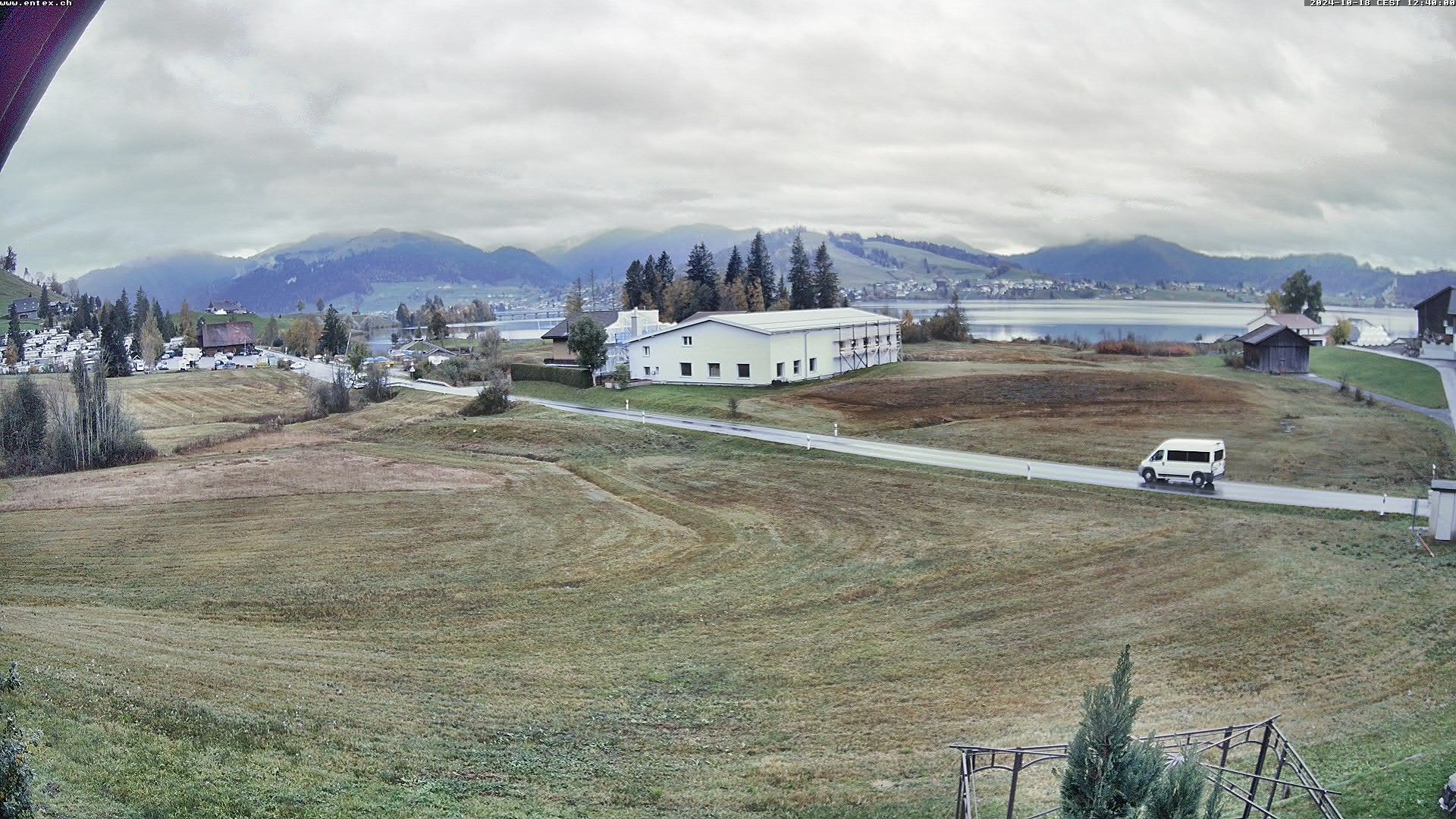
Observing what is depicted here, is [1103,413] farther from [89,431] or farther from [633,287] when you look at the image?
[633,287]

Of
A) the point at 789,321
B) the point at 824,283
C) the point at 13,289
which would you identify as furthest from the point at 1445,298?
the point at 13,289

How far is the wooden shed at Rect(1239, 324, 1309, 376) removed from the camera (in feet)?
175

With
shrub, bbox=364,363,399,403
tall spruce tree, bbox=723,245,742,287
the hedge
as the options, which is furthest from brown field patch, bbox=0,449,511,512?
tall spruce tree, bbox=723,245,742,287

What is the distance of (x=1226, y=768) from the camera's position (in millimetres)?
8547

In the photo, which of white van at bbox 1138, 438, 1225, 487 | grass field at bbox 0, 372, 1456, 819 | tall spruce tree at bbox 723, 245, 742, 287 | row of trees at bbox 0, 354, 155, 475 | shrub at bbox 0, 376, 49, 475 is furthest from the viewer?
tall spruce tree at bbox 723, 245, 742, 287

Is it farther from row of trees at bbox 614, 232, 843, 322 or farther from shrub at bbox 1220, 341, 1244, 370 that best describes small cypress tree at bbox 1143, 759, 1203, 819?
row of trees at bbox 614, 232, 843, 322

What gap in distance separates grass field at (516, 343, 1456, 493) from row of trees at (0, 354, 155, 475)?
2235 centimetres

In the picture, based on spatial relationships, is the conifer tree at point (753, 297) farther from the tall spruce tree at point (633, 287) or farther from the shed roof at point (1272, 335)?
the shed roof at point (1272, 335)

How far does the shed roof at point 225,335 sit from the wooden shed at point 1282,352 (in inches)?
3160

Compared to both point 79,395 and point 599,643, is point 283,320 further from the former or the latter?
point 599,643

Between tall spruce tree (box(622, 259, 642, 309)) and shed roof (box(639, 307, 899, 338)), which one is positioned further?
tall spruce tree (box(622, 259, 642, 309))

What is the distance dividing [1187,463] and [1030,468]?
179 inches

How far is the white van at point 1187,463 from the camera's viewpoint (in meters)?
26.9

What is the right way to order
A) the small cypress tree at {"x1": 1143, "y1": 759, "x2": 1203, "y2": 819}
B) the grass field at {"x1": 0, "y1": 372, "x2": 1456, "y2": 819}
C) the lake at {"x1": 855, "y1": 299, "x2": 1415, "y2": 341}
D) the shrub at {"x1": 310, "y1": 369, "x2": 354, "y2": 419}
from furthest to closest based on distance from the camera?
1. the lake at {"x1": 855, "y1": 299, "x2": 1415, "y2": 341}
2. the shrub at {"x1": 310, "y1": 369, "x2": 354, "y2": 419}
3. the grass field at {"x1": 0, "y1": 372, "x2": 1456, "y2": 819}
4. the small cypress tree at {"x1": 1143, "y1": 759, "x2": 1203, "y2": 819}
